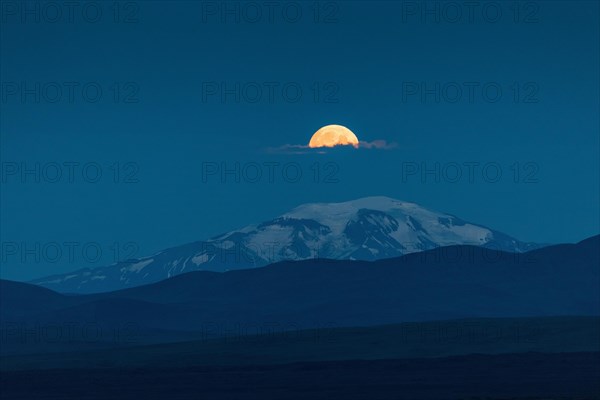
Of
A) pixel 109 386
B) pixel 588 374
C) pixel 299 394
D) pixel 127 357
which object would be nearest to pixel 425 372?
pixel 588 374

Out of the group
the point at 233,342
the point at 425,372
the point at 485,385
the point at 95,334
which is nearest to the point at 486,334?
the point at 233,342

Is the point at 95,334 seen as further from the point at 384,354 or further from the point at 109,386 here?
the point at 109,386

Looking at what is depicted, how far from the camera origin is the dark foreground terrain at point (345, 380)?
2687 inches

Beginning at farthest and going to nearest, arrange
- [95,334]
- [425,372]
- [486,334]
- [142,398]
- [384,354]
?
[95,334] < [486,334] < [384,354] < [425,372] < [142,398]

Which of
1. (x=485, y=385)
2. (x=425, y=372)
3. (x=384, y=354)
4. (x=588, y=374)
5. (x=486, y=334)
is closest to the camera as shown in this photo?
(x=485, y=385)

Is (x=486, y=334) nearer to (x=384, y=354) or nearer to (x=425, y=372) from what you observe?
(x=384, y=354)

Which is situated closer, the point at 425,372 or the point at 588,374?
the point at 588,374

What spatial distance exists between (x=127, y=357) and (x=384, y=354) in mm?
25890

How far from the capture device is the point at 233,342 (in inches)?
5133

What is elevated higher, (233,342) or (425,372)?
(233,342)

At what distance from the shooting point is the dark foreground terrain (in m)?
68.2

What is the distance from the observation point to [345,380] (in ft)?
260

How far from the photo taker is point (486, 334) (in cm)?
12444

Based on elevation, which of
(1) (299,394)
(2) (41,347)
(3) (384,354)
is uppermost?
(2) (41,347)
